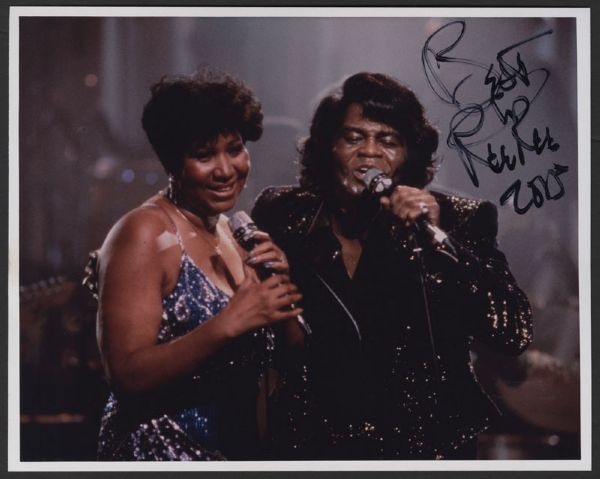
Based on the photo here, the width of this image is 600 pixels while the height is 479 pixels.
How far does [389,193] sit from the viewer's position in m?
1.80

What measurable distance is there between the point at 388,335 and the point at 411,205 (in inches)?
14.9

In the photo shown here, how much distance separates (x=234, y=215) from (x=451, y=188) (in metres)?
0.59

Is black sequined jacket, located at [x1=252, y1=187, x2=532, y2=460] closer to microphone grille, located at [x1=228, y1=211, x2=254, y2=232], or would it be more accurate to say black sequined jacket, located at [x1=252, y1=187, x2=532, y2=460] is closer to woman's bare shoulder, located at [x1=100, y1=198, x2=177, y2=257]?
microphone grille, located at [x1=228, y1=211, x2=254, y2=232]

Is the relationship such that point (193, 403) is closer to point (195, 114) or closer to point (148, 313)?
point (148, 313)

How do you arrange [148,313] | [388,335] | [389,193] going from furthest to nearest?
[388,335], [389,193], [148,313]

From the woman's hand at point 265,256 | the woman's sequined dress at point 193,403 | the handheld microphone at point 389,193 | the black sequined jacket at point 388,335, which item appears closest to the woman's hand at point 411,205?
the handheld microphone at point 389,193

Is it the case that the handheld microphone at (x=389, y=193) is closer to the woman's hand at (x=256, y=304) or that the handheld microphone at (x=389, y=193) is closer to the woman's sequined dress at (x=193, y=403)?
the woman's hand at (x=256, y=304)

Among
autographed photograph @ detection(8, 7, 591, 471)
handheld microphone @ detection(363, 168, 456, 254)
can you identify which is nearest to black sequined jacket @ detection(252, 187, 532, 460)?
autographed photograph @ detection(8, 7, 591, 471)

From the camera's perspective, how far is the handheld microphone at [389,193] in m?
1.69

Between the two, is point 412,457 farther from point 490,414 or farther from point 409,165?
point 409,165

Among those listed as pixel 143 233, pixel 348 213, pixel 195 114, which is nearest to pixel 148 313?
pixel 143 233

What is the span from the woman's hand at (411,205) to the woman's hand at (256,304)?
0.29m

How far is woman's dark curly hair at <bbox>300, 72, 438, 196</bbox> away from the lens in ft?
6.28

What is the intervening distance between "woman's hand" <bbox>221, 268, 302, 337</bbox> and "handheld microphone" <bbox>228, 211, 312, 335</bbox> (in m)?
0.02
